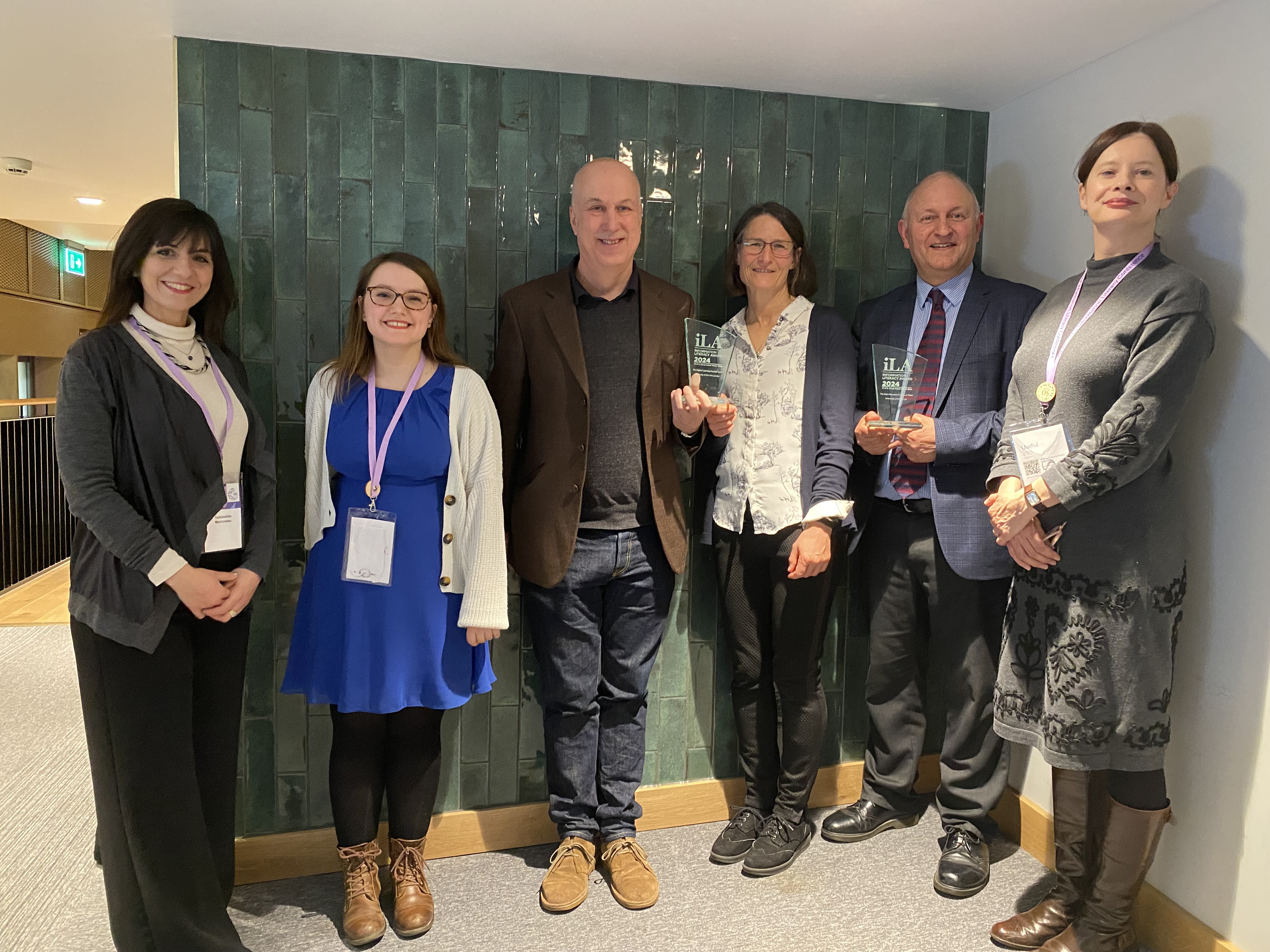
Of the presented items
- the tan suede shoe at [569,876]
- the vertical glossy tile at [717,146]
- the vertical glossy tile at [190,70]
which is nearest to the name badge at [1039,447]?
Result: the vertical glossy tile at [717,146]

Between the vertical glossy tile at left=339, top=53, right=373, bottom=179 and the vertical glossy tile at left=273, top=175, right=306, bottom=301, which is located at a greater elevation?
the vertical glossy tile at left=339, top=53, right=373, bottom=179

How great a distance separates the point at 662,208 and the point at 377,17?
3.12 feet

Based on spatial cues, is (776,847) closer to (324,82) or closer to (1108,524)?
(1108,524)

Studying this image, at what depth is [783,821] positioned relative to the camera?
8.70 ft

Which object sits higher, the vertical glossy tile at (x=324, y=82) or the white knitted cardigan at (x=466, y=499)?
the vertical glossy tile at (x=324, y=82)

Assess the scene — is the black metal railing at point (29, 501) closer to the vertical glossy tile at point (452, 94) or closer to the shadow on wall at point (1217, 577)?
the vertical glossy tile at point (452, 94)

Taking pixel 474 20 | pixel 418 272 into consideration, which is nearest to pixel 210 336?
pixel 418 272

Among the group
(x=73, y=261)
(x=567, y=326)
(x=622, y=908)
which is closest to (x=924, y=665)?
(x=622, y=908)

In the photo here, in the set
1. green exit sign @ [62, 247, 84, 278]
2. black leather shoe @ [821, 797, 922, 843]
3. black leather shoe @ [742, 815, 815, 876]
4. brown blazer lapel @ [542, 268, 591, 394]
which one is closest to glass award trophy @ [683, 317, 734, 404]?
brown blazer lapel @ [542, 268, 591, 394]

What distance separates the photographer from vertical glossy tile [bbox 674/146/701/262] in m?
2.71

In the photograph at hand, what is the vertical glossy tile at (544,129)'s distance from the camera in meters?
2.59

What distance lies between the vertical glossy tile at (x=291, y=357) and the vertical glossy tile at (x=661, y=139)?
111cm

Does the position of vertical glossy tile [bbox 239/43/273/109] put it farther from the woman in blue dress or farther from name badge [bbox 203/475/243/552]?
name badge [bbox 203/475/243/552]

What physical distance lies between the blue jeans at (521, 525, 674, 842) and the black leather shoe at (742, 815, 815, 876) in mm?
364
